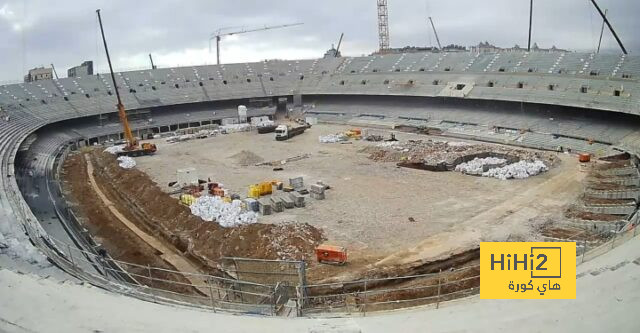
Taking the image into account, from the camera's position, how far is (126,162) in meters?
38.0

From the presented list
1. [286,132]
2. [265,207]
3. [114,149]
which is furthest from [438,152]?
[114,149]

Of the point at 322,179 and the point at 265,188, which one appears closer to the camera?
the point at 265,188

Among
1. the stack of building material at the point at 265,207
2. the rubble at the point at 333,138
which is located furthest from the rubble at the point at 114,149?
the stack of building material at the point at 265,207

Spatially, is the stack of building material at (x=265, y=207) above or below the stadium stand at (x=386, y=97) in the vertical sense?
below

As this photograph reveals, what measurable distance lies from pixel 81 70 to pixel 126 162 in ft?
126

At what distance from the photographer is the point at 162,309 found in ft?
33.3

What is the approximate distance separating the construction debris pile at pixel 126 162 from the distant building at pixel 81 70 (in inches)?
1380

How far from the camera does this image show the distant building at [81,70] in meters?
67.8

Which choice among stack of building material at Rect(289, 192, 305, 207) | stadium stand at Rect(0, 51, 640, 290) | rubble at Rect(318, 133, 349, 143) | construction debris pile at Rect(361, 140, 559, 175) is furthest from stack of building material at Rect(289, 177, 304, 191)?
rubble at Rect(318, 133, 349, 143)

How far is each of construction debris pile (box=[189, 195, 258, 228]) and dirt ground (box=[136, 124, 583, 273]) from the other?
0.89m

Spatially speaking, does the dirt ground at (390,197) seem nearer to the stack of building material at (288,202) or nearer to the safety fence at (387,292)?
the stack of building material at (288,202)

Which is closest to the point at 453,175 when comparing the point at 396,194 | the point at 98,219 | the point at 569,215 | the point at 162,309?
the point at 396,194

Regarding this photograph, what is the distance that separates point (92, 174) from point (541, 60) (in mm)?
45094

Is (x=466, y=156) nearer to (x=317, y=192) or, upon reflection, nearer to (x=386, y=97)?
(x=317, y=192)
